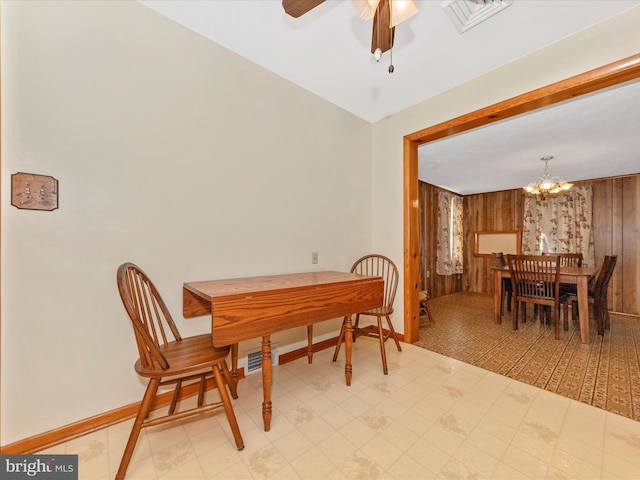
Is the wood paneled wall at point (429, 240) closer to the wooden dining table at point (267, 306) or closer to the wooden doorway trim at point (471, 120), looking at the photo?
the wooden doorway trim at point (471, 120)

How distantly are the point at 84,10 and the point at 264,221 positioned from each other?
5.04ft

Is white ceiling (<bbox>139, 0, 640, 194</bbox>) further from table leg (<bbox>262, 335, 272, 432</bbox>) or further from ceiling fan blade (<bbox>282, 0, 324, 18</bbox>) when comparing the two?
table leg (<bbox>262, 335, 272, 432</bbox>)

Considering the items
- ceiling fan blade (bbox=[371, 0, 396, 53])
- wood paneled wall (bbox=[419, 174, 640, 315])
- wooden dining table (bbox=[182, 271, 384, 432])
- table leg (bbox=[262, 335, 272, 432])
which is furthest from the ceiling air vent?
wood paneled wall (bbox=[419, 174, 640, 315])

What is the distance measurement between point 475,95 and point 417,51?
67 centimetres

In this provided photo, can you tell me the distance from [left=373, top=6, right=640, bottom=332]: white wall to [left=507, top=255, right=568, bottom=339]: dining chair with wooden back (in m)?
1.64

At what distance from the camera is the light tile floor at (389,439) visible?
1.17 m

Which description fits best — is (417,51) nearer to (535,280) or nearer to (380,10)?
(380,10)

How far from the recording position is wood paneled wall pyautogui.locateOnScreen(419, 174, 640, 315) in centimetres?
420

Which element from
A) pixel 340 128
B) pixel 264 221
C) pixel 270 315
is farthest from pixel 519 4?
pixel 270 315

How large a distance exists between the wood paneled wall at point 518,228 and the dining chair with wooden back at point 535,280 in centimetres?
158

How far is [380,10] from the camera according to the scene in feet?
4.15

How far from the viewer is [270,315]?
1.42 metres

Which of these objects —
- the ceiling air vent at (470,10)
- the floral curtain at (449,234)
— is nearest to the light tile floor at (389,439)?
the ceiling air vent at (470,10)

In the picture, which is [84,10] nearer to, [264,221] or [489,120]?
[264,221]
